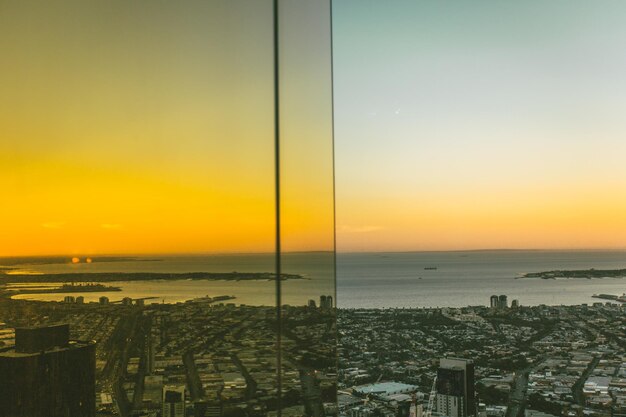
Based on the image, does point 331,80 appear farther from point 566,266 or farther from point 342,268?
point 566,266

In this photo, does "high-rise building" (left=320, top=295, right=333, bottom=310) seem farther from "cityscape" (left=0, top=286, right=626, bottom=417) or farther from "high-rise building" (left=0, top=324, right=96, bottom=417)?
"high-rise building" (left=0, top=324, right=96, bottom=417)

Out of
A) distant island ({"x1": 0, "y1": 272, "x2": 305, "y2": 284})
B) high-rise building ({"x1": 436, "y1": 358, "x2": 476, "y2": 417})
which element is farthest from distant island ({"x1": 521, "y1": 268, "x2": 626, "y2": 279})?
distant island ({"x1": 0, "y1": 272, "x2": 305, "y2": 284})

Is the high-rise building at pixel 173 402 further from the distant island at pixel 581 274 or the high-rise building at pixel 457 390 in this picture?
the distant island at pixel 581 274

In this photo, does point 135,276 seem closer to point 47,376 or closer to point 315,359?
point 47,376

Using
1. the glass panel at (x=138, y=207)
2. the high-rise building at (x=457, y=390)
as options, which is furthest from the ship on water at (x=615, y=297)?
the glass panel at (x=138, y=207)

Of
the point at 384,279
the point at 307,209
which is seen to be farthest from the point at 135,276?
the point at 384,279
